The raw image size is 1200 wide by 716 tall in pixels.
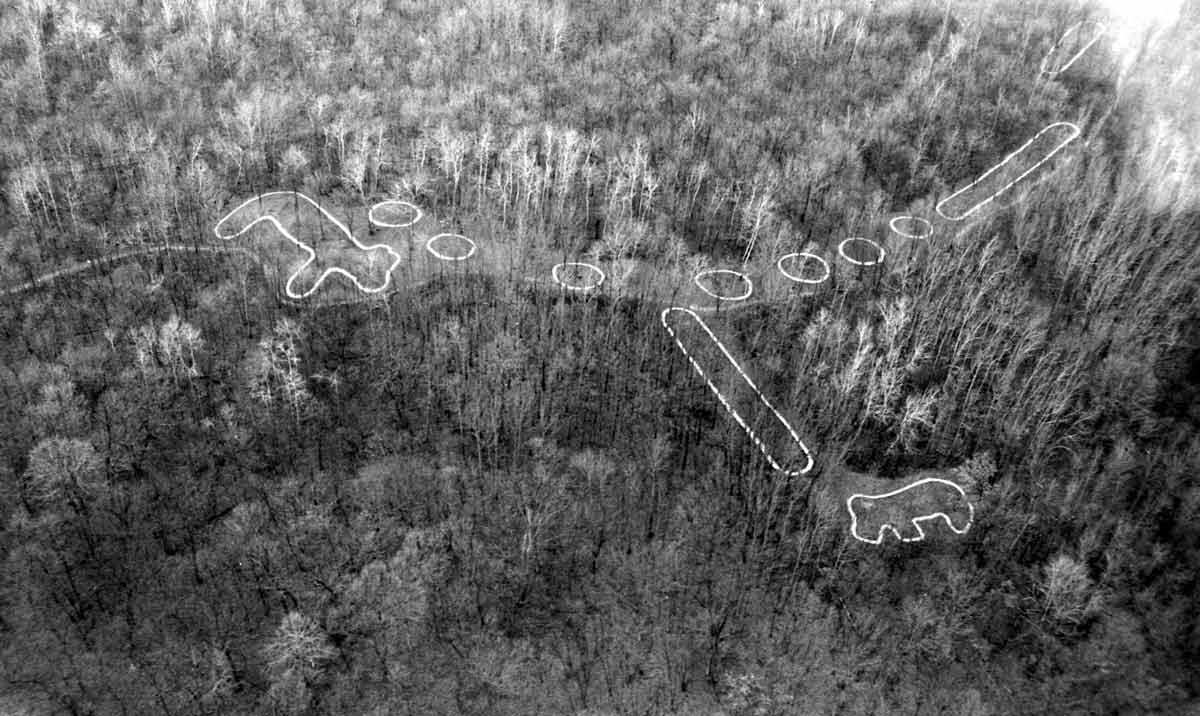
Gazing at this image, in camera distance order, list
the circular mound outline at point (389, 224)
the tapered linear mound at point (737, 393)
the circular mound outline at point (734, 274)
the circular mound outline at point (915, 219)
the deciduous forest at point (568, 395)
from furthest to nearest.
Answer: the circular mound outline at point (915, 219) → the circular mound outline at point (389, 224) → the circular mound outline at point (734, 274) → the tapered linear mound at point (737, 393) → the deciduous forest at point (568, 395)

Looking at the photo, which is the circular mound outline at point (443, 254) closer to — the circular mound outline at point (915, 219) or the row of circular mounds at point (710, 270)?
the row of circular mounds at point (710, 270)

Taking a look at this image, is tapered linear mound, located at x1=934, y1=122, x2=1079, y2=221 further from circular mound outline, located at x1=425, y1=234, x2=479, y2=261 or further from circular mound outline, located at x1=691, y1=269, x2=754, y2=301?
circular mound outline, located at x1=425, y1=234, x2=479, y2=261

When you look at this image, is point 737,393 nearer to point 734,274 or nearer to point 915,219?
point 734,274

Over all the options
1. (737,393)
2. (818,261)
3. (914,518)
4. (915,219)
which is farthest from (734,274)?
(914,518)

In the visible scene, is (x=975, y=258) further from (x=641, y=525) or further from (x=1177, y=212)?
(x=641, y=525)

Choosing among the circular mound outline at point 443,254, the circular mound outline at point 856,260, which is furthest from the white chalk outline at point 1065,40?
the circular mound outline at point 443,254

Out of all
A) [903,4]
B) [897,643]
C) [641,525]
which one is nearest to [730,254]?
[641,525]

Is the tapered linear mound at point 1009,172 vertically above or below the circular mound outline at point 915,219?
above
